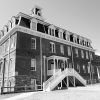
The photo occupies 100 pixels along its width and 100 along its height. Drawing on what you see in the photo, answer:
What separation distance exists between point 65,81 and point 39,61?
21.0ft

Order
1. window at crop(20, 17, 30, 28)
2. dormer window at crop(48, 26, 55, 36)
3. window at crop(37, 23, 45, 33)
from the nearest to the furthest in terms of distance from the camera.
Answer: window at crop(20, 17, 30, 28) → window at crop(37, 23, 45, 33) → dormer window at crop(48, 26, 55, 36)

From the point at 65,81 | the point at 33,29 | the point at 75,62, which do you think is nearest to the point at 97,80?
the point at 75,62

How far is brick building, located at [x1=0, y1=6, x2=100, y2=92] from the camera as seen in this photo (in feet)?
68.4

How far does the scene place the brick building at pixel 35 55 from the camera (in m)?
20.9

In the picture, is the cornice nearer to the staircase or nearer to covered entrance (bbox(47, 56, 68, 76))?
covered entrance (bbox(47, 56, 68, 76))

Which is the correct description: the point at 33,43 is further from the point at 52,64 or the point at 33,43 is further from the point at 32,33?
the point at 52,64

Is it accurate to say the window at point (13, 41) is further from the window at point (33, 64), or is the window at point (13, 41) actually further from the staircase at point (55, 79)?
the staircase at point (55, 79)

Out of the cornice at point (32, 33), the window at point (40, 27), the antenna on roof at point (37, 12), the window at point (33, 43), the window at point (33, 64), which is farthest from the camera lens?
the antenna on roof at point (37, 12)

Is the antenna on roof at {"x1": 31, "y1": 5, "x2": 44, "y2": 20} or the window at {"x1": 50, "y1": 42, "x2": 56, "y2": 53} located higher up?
the antenna on roof at {"x1": 31, "y1": 5, "x2": 44, "y2": 20}

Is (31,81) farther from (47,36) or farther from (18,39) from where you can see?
(47,36)

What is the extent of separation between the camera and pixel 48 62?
25.0 metres

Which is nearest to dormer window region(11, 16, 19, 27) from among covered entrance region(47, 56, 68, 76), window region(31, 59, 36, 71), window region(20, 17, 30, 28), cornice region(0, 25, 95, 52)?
window region(20, 17, 30, 28)

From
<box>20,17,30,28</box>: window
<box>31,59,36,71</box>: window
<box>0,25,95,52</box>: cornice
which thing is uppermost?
<box>20,17,30,28</box>: window

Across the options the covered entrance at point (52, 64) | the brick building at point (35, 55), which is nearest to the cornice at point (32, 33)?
the brick building at point (35, 55)
